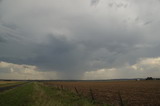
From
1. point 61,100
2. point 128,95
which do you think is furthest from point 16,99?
point 128,95

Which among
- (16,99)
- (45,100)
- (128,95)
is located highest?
(45,100)

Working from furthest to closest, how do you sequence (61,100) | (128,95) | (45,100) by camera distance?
(128,95) < (61,100) < (45,100)

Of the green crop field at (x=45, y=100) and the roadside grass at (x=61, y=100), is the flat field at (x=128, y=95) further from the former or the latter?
the green crop field at (x=45, y=100)

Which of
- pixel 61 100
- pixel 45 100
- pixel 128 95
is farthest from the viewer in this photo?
pixel 128 95

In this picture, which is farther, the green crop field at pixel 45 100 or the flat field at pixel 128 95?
the flat field at pixel 128 95

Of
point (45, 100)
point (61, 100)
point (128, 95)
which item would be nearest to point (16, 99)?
point (45, 100)

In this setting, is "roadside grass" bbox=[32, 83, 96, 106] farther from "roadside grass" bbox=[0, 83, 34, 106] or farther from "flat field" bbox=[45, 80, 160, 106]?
"flat field" bbox=[45, 80, 160, 106]

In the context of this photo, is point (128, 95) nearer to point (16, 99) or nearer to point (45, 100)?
point (45, 100)

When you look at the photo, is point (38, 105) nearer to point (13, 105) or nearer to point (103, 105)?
point (13, 105)

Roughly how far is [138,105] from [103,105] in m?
4.47

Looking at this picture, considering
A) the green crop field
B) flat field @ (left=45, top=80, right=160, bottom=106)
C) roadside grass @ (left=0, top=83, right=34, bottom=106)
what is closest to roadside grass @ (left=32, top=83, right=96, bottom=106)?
the green crop field

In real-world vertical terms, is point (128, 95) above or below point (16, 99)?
below

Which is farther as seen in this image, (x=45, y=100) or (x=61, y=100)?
(x=61, y=100)

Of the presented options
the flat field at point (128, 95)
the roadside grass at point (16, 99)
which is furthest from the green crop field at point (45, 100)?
the flat field at point (128, 95)
